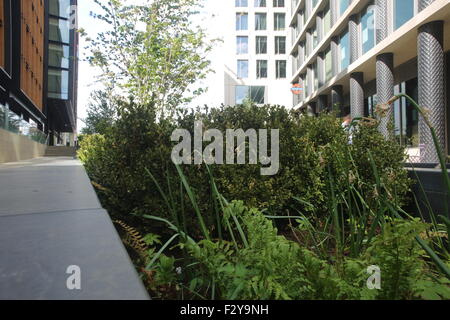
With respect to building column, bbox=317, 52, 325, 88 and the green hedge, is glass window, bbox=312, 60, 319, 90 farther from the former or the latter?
the green hedge

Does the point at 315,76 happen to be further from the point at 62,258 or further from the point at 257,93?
the point at 62,258

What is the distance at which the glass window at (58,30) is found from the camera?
31947 millimetres

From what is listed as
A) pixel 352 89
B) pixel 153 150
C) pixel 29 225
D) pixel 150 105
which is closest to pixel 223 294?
pixel 29 225

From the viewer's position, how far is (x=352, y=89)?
58.2 feet

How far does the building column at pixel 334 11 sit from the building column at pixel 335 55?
1053mm

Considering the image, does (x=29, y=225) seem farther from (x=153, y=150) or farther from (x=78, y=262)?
(x=153, y=150)

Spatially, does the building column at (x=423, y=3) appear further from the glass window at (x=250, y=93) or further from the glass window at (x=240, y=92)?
the glass window at (x=240, y=92)

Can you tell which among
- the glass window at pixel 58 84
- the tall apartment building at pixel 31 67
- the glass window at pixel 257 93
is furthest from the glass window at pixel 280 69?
the glass window at pixel 58 84

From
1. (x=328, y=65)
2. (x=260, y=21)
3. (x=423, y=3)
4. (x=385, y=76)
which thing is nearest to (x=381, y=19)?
(x=385, y=76)

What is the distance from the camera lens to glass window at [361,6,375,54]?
15.5 m

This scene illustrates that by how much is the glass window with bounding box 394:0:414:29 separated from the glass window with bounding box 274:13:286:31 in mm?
25840

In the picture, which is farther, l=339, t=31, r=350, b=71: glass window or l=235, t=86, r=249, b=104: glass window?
l=235, t=86, r=249, b=104: glass window

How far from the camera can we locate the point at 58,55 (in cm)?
3300

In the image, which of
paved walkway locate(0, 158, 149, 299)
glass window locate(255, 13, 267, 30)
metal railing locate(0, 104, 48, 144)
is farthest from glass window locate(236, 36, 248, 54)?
paved walkway locate(0, 158, 149, 299)
